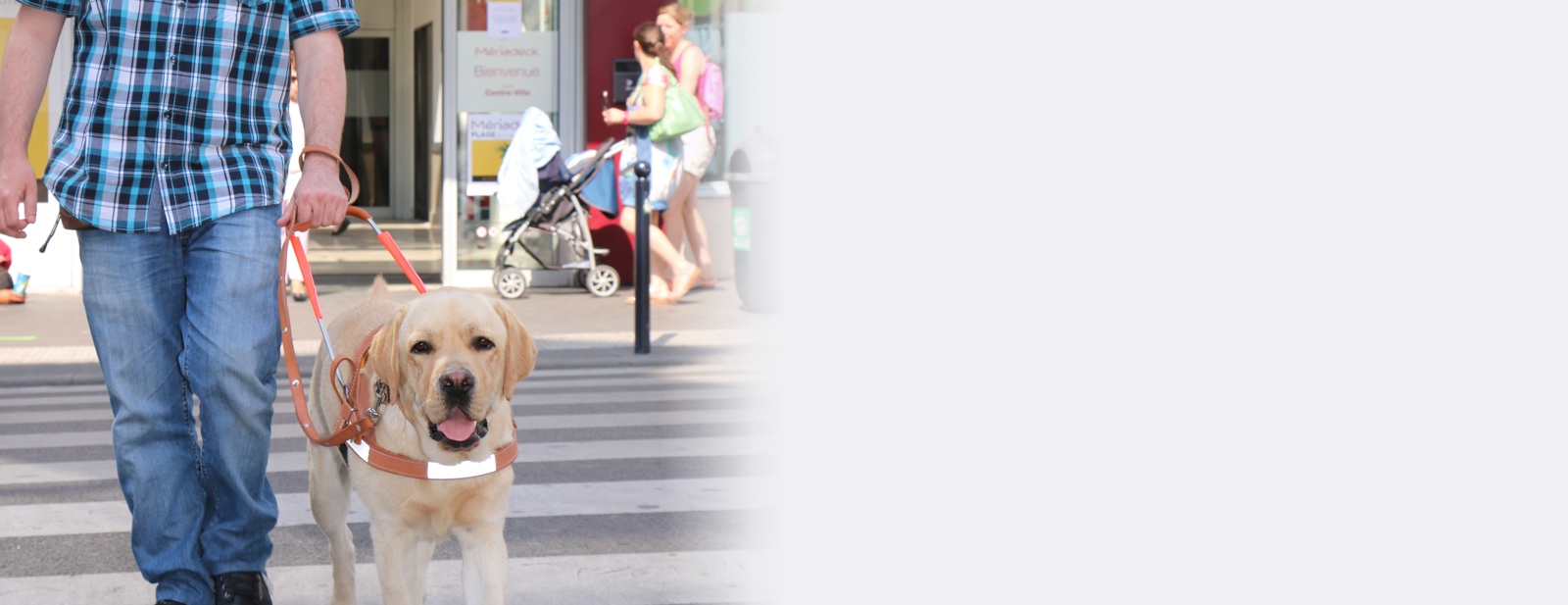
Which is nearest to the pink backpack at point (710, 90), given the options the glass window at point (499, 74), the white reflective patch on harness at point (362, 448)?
the glass window at point (499, 74)

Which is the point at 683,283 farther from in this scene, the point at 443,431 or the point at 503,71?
the point at 443,431

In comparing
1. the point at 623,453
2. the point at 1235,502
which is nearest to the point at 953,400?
the point at 1235,502

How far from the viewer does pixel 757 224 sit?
39.2ft

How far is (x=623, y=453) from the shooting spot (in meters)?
6.63

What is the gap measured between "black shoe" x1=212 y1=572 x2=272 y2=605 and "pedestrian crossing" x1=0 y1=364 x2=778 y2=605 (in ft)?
1.50

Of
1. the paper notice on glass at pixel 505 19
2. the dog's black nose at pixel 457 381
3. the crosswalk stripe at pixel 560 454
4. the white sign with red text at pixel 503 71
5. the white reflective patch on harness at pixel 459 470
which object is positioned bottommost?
the crosswalk stripe at pixel 560 454

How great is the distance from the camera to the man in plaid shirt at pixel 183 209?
3.63m

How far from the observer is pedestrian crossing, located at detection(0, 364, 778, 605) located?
14.7ft

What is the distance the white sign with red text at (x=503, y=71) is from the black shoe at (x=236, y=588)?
10181mm

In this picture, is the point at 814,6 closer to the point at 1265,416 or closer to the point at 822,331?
the point at 822,331

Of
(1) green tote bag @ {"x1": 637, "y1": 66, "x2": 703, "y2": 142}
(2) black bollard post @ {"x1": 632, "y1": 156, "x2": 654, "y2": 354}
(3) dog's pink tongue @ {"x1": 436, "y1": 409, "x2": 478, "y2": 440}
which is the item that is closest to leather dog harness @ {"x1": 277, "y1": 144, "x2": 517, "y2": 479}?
(3) dog's pink tongue @ {"x1": 436, "y1": 409, "x2": 478, "y2": 440}

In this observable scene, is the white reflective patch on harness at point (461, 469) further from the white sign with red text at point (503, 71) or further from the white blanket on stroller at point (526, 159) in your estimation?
the white sign with red text at point (503, 71)

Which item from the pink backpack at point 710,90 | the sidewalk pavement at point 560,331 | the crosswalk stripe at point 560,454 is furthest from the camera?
the pink backpack at point 710,90

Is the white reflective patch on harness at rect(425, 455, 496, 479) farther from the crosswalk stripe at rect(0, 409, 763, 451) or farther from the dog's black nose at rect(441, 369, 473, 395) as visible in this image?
the crosswalk stripe at rect(0, 409, 763, 451)
